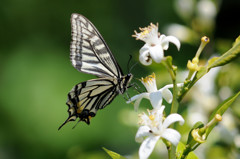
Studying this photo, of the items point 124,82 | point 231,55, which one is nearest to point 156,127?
point 231,55

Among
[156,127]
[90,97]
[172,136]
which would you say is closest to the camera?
[172,136]

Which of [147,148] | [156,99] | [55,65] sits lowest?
[55,65]

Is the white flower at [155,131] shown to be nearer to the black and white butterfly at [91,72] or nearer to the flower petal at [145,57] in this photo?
the flower petal at [145,57]

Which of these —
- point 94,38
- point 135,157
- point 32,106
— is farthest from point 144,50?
point 32,106

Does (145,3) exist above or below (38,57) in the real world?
above

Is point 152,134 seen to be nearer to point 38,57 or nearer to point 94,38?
point 94,38

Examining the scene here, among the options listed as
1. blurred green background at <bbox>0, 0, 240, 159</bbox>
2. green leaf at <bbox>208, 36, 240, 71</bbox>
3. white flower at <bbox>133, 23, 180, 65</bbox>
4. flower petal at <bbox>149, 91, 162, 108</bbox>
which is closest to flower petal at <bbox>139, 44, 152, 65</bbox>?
white flower at <bbox>133, 23, 180, 65</bbox>

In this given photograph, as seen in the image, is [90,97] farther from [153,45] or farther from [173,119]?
[173,119]

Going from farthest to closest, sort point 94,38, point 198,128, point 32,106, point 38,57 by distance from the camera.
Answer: point 38,57 < point 32,106 < point 94,38 < point 198,128
